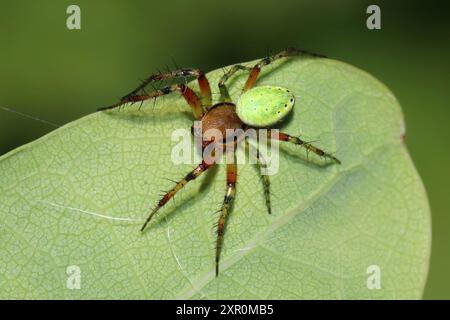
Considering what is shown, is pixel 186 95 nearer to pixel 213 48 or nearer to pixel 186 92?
pixel 186 92

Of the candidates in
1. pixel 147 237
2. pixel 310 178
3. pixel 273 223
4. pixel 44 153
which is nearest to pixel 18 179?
pixel 44 153

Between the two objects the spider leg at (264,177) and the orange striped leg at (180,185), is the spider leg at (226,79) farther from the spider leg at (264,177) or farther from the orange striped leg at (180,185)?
the orange striped leg at (180,185)

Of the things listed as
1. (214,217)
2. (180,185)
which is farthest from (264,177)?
(180,185)

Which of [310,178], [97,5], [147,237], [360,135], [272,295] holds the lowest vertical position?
[272,295]

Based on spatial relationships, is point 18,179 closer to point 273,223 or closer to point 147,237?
point 147,237

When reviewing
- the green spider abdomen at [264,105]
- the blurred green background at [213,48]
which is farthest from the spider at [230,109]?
the blurred green background at [213,48]
